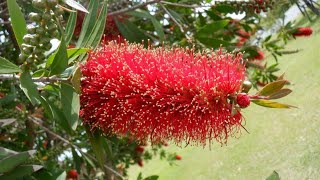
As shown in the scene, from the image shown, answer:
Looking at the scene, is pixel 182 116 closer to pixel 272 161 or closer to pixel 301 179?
pixel 301 179

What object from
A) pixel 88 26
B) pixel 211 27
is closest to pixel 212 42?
pixel 211 27

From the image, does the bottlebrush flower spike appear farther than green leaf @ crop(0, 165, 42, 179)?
No

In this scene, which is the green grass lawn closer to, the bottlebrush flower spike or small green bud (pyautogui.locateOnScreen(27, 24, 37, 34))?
the bottlebrush flower spike

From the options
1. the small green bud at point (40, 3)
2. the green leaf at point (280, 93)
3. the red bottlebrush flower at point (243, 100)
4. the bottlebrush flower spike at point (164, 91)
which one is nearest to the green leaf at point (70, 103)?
the bottlebrush flower spike at point (164, 91)

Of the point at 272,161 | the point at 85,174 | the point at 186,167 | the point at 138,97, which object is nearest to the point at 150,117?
the point at 138,97

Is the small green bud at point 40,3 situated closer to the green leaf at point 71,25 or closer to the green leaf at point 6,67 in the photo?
the green leaf at point 6,67

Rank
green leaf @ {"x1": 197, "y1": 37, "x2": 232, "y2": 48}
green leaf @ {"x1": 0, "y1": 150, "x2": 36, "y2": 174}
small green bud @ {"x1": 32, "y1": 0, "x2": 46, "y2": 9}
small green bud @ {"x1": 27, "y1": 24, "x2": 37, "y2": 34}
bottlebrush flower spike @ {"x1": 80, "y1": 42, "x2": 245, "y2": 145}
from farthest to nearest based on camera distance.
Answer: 1. green leaf @ {"x1": 197, "y1": 37, "x2": 232, "y2": 48}
2. green leaf @ {"x1": 0, "y1": 150, "x2": 36, "y2": 174}
3. bottlebrush flower spike @ {"x1": 80, "y1": 42, "x2": 245, "y2": 145}
4. small green bud @ {"x1": 27, "y1": 24, "x2": 37, "y2": 34}
5. small green bud @ {"x1": 32, "y1": 0, "x2": 46, "y2": 9}

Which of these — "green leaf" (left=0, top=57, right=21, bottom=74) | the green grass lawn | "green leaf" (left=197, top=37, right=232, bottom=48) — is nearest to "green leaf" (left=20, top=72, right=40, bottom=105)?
"green leaf" (left=0, top=57, right=21, bottom=74)
